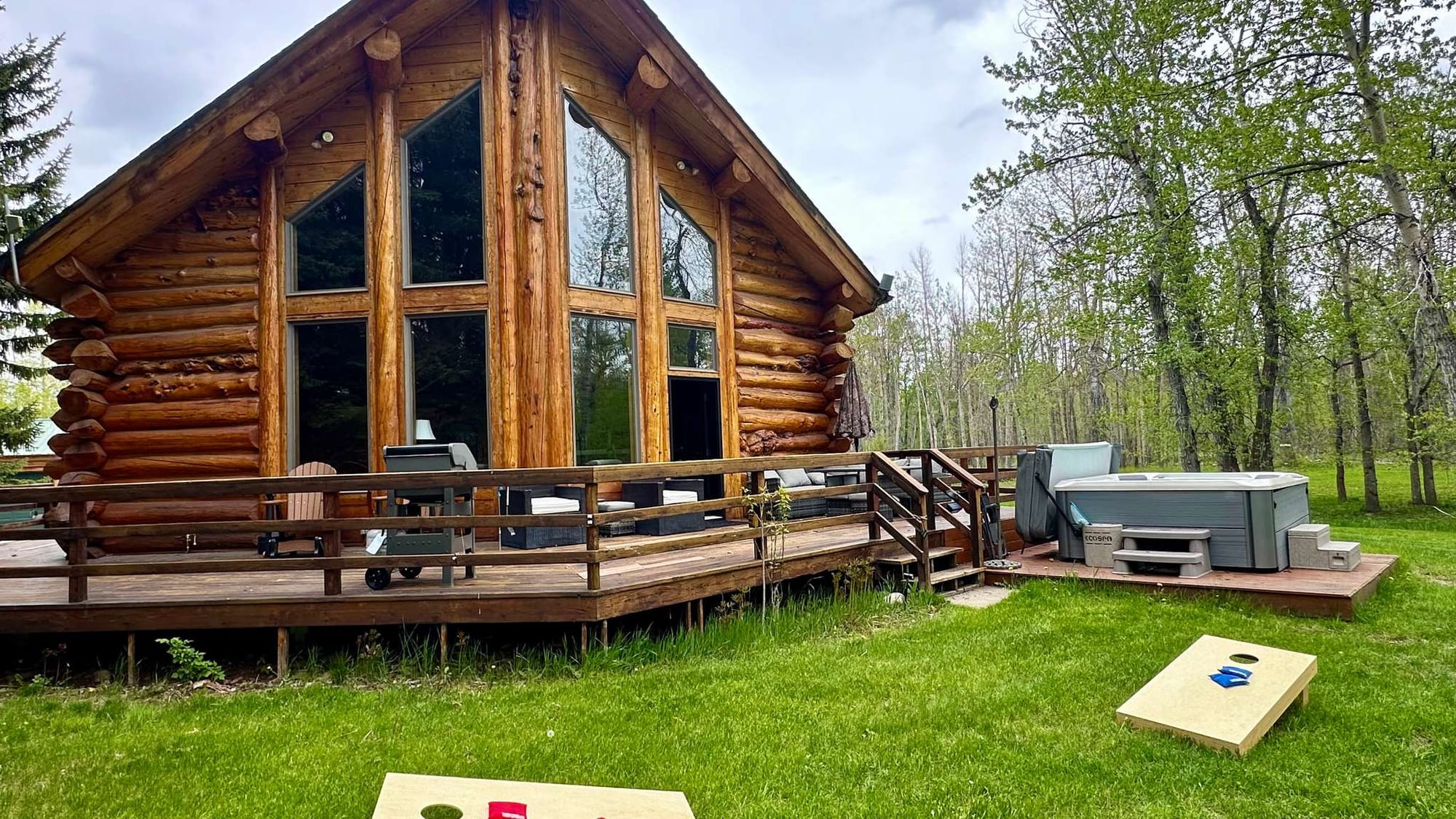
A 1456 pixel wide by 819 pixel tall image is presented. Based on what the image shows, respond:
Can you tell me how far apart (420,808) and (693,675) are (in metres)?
2.42

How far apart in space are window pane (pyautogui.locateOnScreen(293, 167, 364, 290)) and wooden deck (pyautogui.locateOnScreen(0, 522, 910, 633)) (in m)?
3.04

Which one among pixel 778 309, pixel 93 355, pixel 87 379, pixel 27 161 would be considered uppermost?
pixel 27 161

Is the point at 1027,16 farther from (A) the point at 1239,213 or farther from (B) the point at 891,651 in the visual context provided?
(B) the point at 891,651

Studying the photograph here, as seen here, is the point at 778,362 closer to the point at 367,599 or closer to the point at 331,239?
the point at 331,239

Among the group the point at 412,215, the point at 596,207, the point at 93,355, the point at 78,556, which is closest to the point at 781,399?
the point at 596,207

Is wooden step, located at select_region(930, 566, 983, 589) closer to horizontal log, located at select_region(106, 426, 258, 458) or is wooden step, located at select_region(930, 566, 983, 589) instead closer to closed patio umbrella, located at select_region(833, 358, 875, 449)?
closed patio umbrella, located at select_region(833, 358, 875, 449)

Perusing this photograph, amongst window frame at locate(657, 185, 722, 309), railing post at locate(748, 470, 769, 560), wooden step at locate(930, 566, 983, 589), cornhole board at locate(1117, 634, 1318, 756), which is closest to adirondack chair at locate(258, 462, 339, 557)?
railing post at locate(748, 470, 769, 560)

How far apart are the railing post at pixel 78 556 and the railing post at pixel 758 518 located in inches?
178

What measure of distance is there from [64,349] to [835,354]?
838 centimetres

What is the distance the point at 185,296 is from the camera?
7.21 m

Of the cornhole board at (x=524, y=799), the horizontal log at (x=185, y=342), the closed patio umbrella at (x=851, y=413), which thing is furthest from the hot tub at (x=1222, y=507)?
the horizontal log at (x=185, y=342)

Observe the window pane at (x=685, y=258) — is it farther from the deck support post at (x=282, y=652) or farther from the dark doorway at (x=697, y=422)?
the deck support post at (x=282, y=652)

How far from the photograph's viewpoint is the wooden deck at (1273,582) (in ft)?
18.2

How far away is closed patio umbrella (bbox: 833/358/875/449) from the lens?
9.95 meters
